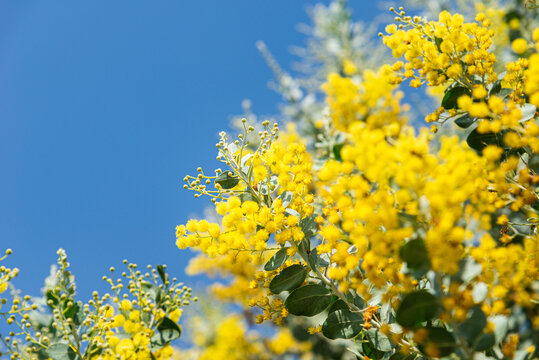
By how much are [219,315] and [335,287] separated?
6860mm

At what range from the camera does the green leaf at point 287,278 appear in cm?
180

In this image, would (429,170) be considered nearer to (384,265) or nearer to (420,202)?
(420,202)

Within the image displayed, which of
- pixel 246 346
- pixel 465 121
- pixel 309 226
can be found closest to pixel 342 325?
pixel 309 226

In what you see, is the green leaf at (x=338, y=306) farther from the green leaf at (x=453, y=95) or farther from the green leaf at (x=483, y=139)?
the green leaf at (x=453, y=95)

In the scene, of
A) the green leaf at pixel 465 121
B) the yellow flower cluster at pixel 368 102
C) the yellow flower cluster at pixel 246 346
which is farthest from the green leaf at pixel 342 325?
the yellow flower cluster at pixel 246 346

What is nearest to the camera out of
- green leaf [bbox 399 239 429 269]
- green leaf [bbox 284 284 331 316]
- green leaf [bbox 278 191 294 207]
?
green leaf [bbox 399 239 429 269]

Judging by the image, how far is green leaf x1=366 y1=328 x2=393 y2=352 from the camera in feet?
5.48

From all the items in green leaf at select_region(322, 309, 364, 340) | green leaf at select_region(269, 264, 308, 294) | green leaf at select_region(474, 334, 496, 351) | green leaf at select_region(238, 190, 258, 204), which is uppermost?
green leaf at select_region(238, 190, 258, 204)

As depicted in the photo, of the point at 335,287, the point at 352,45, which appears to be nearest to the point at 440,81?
the point at 335,287

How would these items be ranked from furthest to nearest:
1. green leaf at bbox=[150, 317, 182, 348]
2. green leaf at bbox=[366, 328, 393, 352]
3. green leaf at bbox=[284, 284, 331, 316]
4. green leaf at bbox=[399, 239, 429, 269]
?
1. green leaf at bbox=[150, 317, 182, 348]
2. green leaf at bbox=[284, 284, 331, 316]
3. green leaf at bbox=[366, 328, 393, 352]
4. green leaf at bbox=[399, 239, 429, 269]

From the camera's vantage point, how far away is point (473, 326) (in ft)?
3.93

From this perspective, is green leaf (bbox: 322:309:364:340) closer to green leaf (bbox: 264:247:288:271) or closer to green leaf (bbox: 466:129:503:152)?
green leaf (bbox: 264:247:288:271)

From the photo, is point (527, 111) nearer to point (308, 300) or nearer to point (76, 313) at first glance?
point (308, 300)

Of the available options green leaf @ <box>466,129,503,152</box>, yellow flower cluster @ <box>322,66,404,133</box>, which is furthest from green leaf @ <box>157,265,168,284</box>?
green leaf @ <box>466,129,503,152</box>
